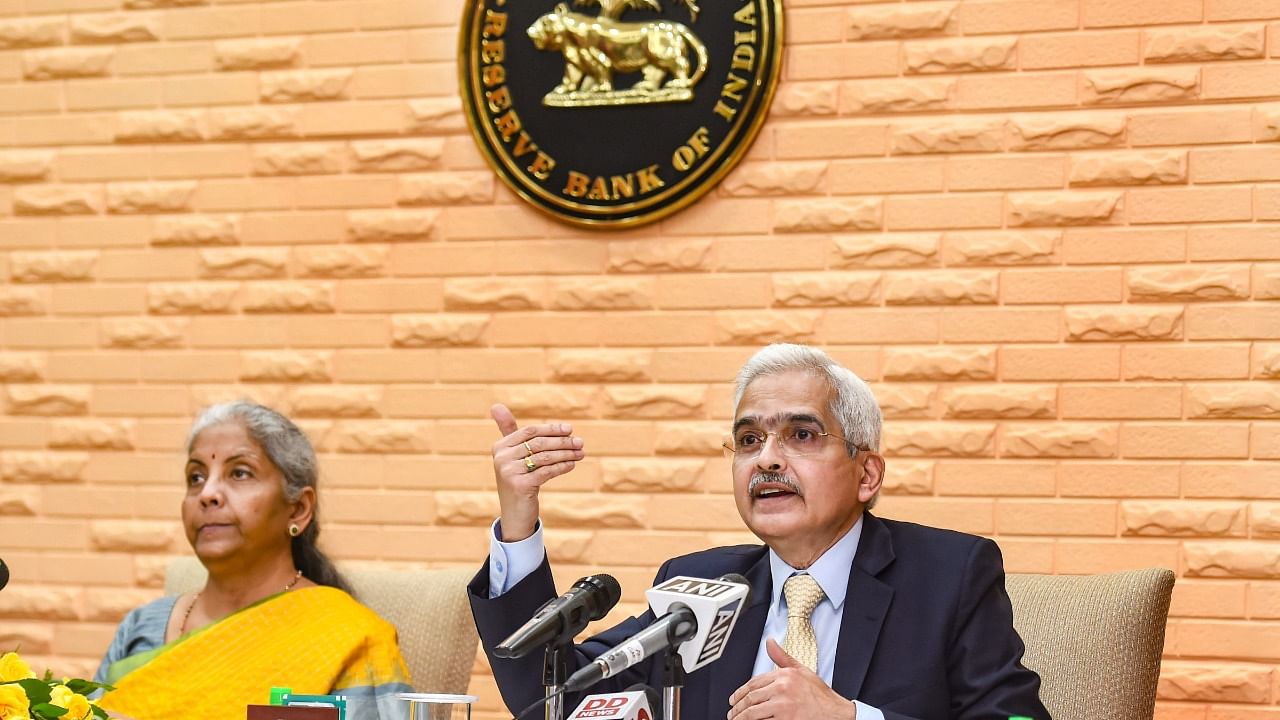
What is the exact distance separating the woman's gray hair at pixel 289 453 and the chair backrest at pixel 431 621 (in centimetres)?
11

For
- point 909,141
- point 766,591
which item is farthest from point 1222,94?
point 766,591

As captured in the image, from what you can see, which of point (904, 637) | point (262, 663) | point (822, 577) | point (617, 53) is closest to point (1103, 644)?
point (904, 637)

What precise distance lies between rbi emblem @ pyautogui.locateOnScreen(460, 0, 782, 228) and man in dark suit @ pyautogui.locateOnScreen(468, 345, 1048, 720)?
114 cm

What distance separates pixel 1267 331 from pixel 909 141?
3.01ft

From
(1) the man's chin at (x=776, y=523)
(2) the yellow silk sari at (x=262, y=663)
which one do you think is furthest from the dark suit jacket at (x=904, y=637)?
(2) the yellow silk sari at (x=262, y=663)

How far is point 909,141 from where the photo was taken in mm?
3529

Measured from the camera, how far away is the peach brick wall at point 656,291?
333 centimetres

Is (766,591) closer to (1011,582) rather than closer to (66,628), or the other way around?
(1011,582)

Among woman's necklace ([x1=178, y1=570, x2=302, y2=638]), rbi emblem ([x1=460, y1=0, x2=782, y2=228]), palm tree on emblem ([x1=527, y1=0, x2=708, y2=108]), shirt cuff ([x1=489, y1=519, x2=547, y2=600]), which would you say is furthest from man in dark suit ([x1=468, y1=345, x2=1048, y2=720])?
palm tree on emblem ([x1=527, y1=0, x2=708, y2=108])

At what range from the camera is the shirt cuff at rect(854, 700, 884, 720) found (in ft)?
7.04

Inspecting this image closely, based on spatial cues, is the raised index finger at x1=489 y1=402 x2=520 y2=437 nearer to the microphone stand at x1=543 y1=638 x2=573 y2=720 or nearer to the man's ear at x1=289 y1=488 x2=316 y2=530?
the microphone stand at x1=543 y1=638 x2=573 y2=720

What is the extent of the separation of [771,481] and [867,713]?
489 mm

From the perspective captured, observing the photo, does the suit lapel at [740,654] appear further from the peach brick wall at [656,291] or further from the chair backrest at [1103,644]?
the peach brick wall at [656,291]

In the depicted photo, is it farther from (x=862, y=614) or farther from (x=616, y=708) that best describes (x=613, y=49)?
(x=616, y=708)
